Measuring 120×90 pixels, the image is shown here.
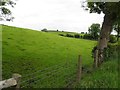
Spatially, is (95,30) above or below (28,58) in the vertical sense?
above

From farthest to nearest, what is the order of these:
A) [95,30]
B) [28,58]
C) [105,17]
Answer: [95,30], [28,58], [105,17]

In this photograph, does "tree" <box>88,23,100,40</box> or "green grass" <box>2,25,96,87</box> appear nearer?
"green grass" <box>2,25,96,87</box>

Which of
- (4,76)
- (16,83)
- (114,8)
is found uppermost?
(114,8)

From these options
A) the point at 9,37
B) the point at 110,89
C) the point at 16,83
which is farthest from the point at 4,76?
the point at 9,37

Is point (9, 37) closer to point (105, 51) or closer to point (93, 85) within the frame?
point (105, 51)

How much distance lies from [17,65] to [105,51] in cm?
852

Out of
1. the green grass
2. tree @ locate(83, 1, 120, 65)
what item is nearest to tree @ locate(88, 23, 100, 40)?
the green grass

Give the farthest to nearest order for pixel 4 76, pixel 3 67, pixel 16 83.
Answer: pixel 3 67
pixel 4 76
pixel 16 83

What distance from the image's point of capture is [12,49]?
1607 inches

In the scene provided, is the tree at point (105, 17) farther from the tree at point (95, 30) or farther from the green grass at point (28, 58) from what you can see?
the tree at point (95, 30)

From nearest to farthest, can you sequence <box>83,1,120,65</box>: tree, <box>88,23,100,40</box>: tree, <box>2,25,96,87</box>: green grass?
A: <box>2,25,96,87</box>: green grass < <box>83,1,120,65</box>: tree < <box>88,23,100,40</box>: tree

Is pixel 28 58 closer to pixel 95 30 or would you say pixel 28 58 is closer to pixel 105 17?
pixel 105 17

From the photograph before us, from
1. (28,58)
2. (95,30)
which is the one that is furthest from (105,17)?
(95,30)

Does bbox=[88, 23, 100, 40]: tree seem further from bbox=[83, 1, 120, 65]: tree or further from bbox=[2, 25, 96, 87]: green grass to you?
bbox=[83, 1, 120, 65]: tree
